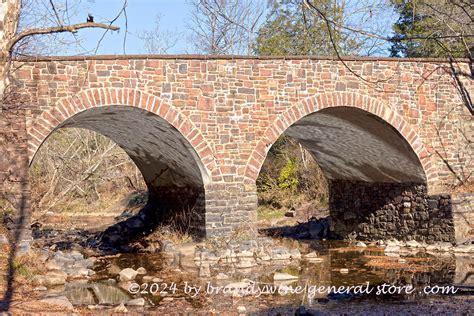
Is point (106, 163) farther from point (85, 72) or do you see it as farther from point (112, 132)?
point (85, 72)

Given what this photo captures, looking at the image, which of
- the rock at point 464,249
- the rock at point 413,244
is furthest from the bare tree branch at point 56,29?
the rock at point 413,244

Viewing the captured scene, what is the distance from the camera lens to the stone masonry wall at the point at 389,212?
A: 1335 cm

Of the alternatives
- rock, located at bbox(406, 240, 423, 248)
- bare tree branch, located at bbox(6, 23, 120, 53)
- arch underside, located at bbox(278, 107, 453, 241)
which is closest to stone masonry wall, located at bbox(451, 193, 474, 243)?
arch underside, located at bbox(278, 107, 453, 241)

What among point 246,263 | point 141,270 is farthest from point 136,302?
point 246,263

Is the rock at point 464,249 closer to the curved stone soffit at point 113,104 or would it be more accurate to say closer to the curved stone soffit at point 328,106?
the curved stone soffit at point 328,106

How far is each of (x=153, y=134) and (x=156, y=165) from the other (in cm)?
238

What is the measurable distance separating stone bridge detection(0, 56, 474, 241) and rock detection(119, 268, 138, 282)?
182 centimetres

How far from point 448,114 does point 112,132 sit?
25.8 feet

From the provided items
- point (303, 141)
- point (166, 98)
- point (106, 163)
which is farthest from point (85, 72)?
point (106, 163)

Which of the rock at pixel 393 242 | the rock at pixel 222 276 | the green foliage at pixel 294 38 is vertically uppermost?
the green foliage at pixel 294 38

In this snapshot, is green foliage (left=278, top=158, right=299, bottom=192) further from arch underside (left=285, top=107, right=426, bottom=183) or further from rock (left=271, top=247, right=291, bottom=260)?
rock (left=271, top=247, right=291, bottom=260)

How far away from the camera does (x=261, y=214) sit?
21.2 meters

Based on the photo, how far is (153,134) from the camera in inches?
514

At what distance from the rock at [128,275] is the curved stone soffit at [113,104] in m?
2.44
